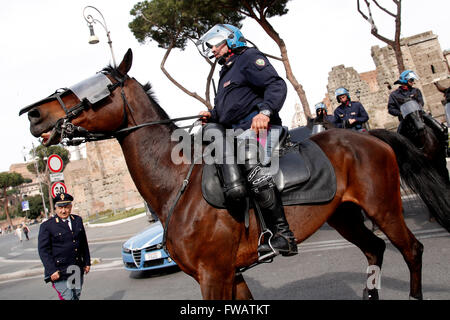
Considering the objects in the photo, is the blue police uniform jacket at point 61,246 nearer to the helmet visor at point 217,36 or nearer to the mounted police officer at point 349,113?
the helmet visor at point 217,36

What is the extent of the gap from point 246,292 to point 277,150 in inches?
52.8

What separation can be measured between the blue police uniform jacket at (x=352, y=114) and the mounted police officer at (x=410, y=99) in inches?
33.6

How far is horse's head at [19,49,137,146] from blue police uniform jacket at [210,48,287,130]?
35.7 inches

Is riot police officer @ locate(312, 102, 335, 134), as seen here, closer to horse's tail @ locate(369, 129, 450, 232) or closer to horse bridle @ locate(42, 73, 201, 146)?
horse's tail @ locate(369, 129, 450, 232)

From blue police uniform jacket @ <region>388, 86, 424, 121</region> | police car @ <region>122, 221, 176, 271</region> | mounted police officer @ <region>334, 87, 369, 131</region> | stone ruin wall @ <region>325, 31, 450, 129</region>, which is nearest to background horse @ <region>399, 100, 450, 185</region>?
blue police uniform jacket @ <region>388, 86, 424, 121</region>

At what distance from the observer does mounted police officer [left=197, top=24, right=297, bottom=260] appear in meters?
3.07

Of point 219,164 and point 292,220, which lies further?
point 292,220

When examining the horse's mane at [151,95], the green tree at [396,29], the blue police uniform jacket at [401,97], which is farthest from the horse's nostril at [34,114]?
the green tree at [396,29]

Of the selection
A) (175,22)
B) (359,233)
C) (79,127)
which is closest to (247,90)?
(79,127)

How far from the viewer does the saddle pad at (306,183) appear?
3.09 metres

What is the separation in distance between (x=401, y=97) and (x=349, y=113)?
4.79 feet

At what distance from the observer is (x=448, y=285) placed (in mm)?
4156

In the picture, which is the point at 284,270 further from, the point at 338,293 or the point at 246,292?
the point at 246,292

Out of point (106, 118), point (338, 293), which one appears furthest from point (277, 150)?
point (338, 293)
